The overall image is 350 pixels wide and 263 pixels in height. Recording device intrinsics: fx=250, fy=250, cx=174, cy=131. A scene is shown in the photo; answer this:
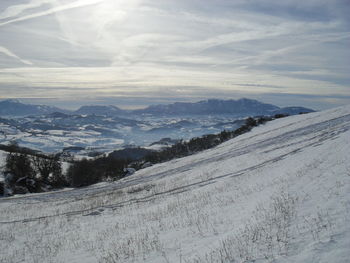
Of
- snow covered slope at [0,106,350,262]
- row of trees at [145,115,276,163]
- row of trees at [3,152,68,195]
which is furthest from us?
row of trees at [145,115,276,163]

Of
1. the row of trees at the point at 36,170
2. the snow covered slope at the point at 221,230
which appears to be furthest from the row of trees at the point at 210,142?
the snow covered slope at the point at 221,230

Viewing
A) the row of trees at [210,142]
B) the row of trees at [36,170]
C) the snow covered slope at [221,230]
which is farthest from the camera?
the row of trees at [210,142]

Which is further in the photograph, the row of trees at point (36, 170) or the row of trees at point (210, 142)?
the row of trees at point (210, 142)

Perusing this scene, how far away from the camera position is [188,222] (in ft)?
36.7

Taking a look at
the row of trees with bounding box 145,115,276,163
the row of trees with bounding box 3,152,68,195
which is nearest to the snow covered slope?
the row of trees with bounding box 3,152,68,195

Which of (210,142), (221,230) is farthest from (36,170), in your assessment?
(221,230)

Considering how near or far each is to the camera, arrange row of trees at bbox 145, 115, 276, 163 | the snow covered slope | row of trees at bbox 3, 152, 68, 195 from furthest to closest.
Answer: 1. row of trees at bbox 145, 115, 276, 163
2. row of trees at bbox 3, 152, 68, 195
3. the snow covered slope

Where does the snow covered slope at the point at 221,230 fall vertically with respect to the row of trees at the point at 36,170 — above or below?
above

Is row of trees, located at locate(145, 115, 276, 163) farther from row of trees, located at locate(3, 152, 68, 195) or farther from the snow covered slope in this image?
the snow covered slope

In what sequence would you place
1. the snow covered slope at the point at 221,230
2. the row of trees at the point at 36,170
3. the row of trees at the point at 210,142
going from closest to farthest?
the snow covered slope at the point at 221,230 < the row of trees at the point at 36,170 < the row of trees at the point at 210,142

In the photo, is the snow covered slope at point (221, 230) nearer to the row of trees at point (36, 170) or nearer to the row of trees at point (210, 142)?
the row of trees at point (36, 170)

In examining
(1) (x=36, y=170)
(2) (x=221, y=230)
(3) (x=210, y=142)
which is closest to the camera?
(2) (x=221, y=230)

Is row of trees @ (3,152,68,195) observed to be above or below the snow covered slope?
below

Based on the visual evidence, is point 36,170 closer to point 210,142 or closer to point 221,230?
point 210,142
